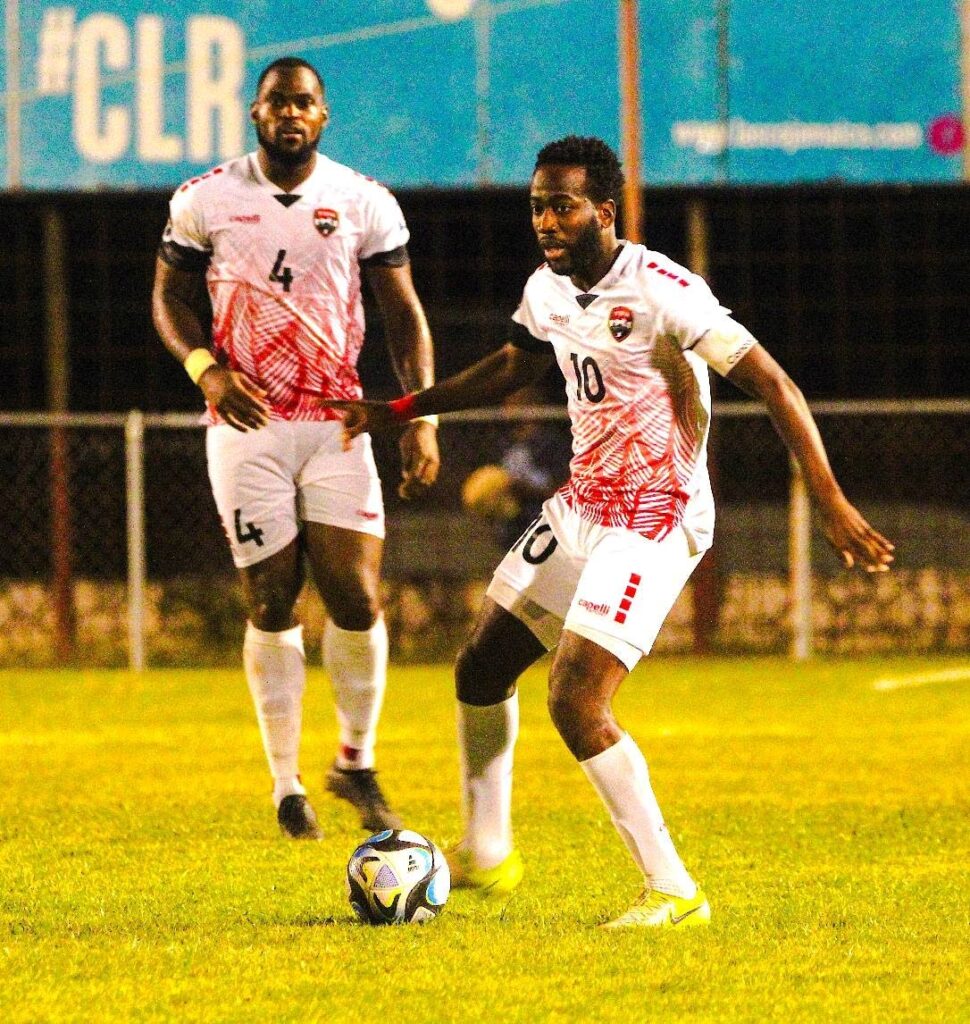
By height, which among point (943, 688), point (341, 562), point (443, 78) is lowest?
point (943, 688)

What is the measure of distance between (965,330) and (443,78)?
214 inches

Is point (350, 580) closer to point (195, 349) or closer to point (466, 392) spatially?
point (195, 349)

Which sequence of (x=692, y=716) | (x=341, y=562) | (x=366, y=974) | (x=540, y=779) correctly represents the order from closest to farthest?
(x=366, y=974)
(x=341, y=562)
(x=540, y=779)
(x=692, y=716)

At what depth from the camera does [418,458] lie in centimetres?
720

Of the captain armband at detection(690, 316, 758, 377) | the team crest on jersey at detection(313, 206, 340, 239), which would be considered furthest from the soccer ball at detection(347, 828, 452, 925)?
the team crest on jersey at detection(313, 206, 340, 239)

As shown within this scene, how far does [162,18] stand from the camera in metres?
15.5

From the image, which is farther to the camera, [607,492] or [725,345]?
[607,492]

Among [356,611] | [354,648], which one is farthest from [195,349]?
[354,648]

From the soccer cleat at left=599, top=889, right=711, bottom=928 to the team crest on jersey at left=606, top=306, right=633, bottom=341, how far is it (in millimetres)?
1439

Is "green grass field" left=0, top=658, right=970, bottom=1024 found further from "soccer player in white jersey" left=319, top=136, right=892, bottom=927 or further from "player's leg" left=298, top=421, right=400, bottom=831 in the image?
"soccer player in white jersey" left=319, top=136, right=892, bottom=927

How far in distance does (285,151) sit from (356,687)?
189cm

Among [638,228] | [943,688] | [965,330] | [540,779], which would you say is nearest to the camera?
[540,779]

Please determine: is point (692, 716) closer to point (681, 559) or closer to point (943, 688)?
point (943, 688)

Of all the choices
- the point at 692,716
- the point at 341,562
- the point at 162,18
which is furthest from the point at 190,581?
the point at 341,562
